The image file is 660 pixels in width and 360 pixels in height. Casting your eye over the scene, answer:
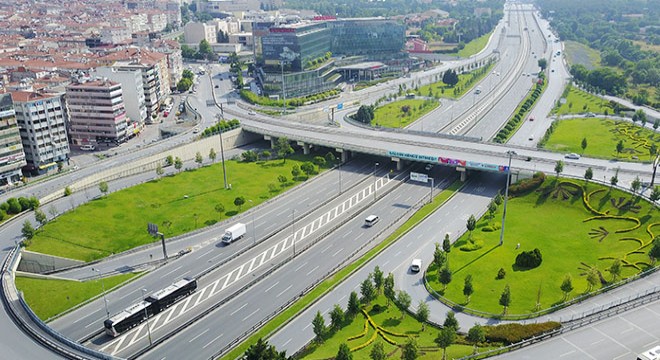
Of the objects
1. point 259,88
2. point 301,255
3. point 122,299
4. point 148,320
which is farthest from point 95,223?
point 259,88

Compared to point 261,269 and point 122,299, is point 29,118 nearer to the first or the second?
point 122,299

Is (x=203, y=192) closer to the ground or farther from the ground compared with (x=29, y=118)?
closer to the ground

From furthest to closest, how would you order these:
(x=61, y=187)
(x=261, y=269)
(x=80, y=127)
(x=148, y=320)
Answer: (x=80, y=127), (x=61, y=187), (x=261, y=269), (x=148, y=320)

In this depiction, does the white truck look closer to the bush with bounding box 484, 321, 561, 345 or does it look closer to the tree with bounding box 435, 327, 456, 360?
the tree with bounding box 435, 327, 456, 360

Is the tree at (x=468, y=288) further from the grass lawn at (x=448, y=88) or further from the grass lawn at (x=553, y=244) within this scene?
the grass lawn at (x=448, y=88)

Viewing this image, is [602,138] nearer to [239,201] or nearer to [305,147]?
[305,147]

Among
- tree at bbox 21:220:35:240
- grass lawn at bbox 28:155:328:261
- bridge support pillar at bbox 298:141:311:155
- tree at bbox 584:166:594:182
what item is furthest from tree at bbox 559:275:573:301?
tree at bbox 21:220:35:240

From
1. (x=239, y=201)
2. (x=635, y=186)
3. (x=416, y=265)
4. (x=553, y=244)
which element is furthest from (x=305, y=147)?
(x=635, y=186)

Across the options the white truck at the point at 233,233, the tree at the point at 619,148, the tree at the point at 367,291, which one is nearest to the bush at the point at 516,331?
the tree at the point at 367,291
